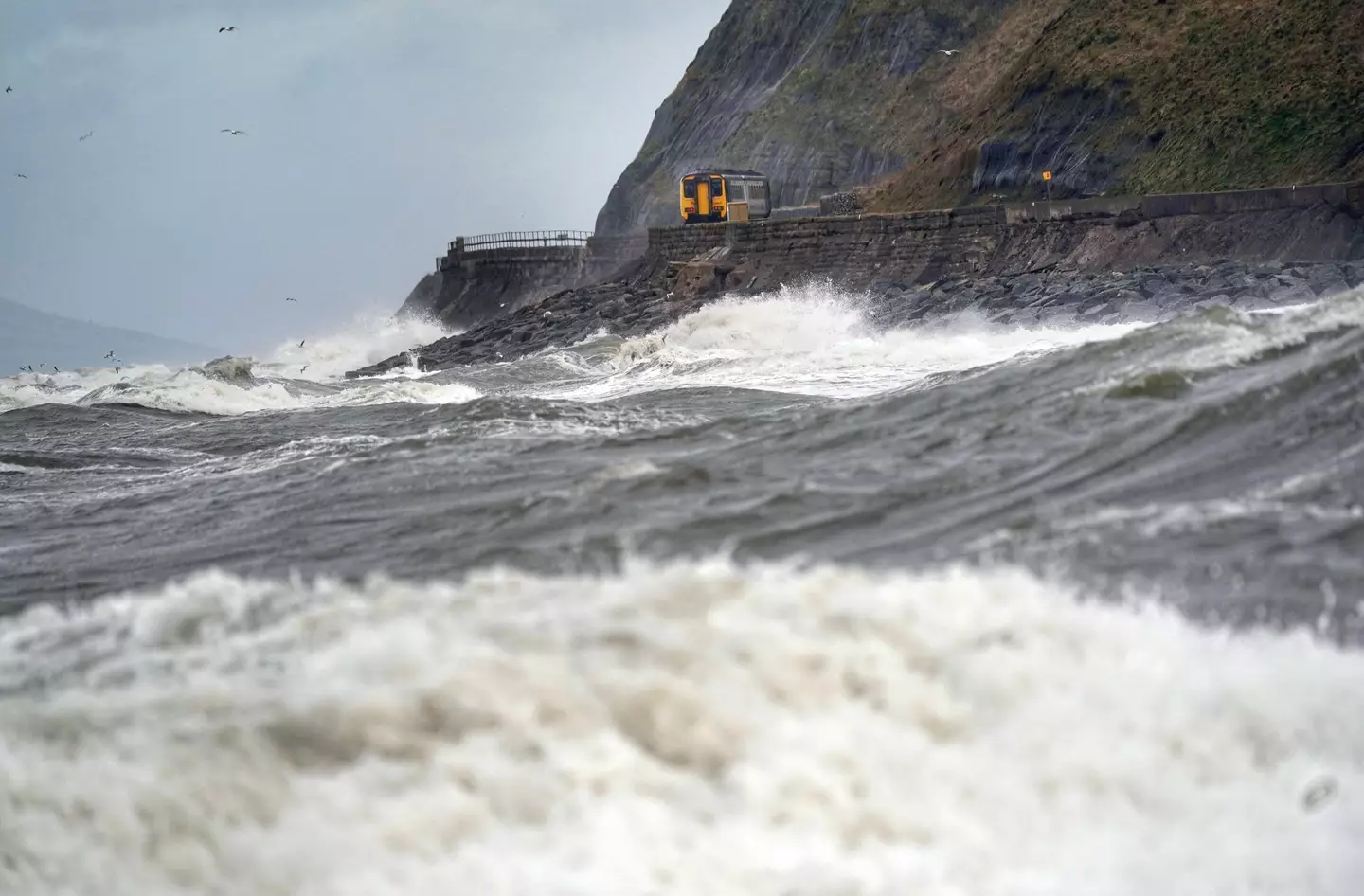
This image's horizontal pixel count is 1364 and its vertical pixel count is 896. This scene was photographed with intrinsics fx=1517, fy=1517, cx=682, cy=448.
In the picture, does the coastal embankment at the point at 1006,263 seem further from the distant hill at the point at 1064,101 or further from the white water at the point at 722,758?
the white water at the point at 722,758

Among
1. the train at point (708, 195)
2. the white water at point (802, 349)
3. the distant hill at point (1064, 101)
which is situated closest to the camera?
the white water at point (802, 349)

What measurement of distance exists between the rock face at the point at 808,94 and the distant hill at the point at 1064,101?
0.26ft

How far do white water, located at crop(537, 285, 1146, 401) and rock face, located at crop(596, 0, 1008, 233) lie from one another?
71.6ft

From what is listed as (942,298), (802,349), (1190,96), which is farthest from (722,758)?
(1190,96)

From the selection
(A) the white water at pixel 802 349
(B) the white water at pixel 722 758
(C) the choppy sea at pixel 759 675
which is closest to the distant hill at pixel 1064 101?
(A) the white water at pixel 802 349

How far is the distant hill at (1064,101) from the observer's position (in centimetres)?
2931

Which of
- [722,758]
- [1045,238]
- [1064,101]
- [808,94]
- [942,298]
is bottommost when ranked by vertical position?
[722,758]

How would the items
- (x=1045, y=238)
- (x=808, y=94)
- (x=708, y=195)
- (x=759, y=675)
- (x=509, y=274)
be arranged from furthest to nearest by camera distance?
1. (x=808, y=94)
2. (x=509, y=274)
3. (x=708, y=195)
4. (x=1045, y=238)
5. (x=759, y=675)

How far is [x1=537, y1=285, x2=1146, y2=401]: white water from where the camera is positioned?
57.0 feet

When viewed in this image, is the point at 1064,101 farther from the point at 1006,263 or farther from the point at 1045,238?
the point at 1006,263

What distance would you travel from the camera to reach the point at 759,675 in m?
4.40

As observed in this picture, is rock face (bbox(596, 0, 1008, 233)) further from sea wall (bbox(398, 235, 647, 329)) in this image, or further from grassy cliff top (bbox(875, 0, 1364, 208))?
grassy cliff top (bbox(875, 0, 1364, 208))

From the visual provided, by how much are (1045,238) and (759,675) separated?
26214 millimetres

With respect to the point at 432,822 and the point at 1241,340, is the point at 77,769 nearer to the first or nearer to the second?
the point at 432,822
